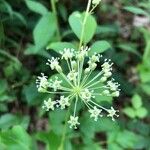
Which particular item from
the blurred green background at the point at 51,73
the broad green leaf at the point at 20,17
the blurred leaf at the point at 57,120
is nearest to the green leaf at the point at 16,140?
the blurred green background at the point at 51,73

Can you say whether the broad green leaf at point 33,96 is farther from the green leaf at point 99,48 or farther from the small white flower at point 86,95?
the small white flower at point 86,95

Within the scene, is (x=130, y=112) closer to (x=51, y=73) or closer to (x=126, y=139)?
(x=126, y=139)

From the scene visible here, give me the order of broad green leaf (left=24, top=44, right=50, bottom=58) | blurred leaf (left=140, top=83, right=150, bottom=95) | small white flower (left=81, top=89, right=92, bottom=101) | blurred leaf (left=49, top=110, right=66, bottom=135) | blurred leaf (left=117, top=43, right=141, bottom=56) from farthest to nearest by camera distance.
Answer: blurred leaf (left=117, top=43, right=141, bottom=56)
blurred leaf (left=140, top=83, right=150, bottom=95)
broad green leaf (left=24, top=44, right=50, bottom=58)
blurred leaf (left=49, top=110, right=66, bottom=135)
small white flower (left=81, top=89, right=92, bottom=101)

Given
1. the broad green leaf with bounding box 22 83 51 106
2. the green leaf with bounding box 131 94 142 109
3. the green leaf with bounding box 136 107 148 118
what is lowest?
the broad green leaf with bounding box 22 83 51 106

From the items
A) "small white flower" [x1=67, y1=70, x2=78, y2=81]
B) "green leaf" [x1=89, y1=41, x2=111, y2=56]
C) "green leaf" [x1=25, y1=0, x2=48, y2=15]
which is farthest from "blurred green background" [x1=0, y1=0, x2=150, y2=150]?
"small white flower" [x1=67, y1=70, x2=78, y2=81]

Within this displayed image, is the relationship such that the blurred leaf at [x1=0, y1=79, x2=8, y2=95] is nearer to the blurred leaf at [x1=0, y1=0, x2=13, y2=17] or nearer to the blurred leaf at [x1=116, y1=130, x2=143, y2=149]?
the blurred leaf at [x1=0, y1=0, x2=13, y2=17]

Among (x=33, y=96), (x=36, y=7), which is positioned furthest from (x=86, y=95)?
(x=36, y=7)

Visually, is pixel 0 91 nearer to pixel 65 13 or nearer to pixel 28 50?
pixel 28 50
